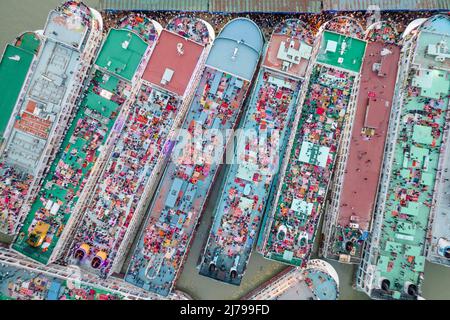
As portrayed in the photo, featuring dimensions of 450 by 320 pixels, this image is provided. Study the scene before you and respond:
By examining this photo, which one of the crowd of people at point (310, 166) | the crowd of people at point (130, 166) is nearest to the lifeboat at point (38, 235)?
the crowd of people at point (130, 166)

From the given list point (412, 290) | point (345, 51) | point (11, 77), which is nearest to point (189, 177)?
point (345, 51)

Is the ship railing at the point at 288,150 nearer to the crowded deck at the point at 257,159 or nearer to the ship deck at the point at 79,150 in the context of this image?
the crowded deck at the point at 257,159

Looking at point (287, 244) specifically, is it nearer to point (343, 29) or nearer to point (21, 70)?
point (343, 29)

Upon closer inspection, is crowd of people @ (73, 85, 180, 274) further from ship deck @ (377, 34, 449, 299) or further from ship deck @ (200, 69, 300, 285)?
ship deck @ (377, 34, 449, 299)

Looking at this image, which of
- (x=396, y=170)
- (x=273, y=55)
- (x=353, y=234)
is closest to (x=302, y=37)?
(x=273, y=55)

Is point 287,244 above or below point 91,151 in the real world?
below

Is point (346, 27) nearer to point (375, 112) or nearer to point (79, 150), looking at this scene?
point (375, 112)

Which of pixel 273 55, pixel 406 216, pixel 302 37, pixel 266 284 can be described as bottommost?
pixel 266 284
